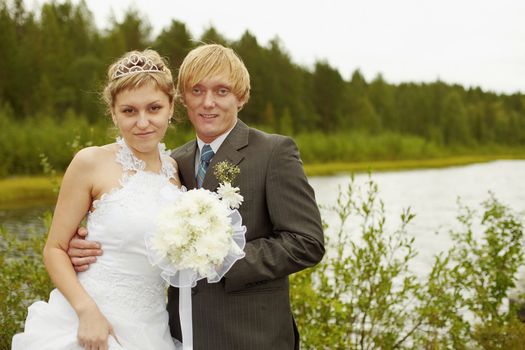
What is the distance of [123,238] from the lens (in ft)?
10.1

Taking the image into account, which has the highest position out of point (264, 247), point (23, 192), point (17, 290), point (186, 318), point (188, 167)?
point (188, 167)

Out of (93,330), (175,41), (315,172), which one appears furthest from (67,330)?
(315,172)

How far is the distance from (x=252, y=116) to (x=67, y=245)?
193 ft

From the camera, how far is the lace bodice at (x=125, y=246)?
3.06 metres

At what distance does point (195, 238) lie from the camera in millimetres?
2602

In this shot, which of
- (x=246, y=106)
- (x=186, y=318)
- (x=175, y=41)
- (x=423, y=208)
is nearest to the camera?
(x=186, y=318)

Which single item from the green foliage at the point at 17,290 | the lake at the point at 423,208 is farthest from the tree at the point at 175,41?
the green foliage at the point at 17,290

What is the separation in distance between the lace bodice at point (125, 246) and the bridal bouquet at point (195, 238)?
1.08ft

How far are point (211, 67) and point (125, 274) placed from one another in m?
1.33

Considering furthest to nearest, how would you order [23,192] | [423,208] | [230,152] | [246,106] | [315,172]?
[246,106]
[315,172]
[23,192]
[423,208]
[230,152]

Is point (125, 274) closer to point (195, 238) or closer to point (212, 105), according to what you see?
point (195, 238)

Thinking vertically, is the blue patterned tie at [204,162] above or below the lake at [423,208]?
above

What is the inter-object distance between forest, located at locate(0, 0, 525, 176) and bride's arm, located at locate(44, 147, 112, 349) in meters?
Result: 22.4

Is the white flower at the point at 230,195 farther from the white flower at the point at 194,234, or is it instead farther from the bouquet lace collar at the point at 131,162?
the bouquet lace collar at the point at 131,162
